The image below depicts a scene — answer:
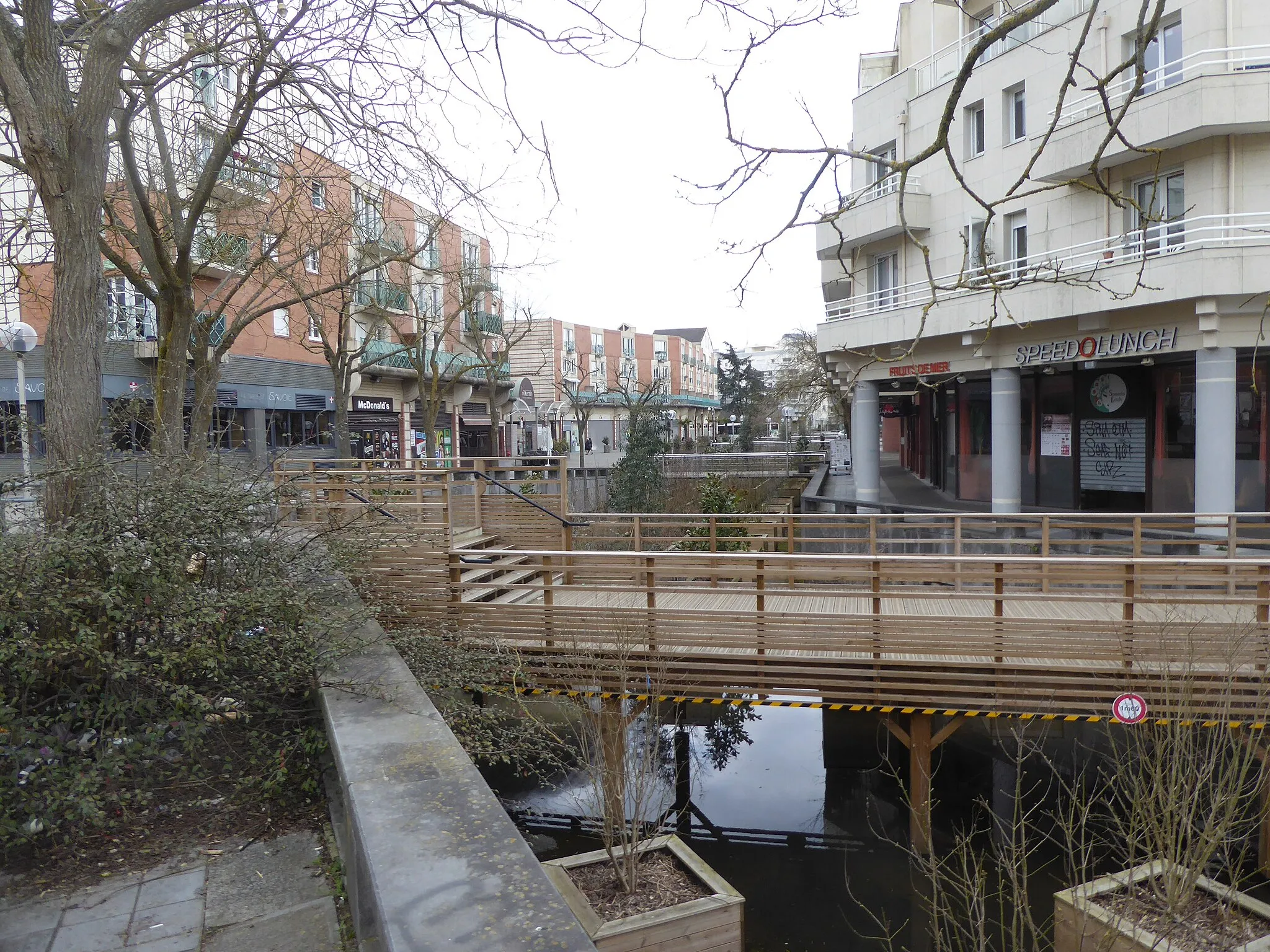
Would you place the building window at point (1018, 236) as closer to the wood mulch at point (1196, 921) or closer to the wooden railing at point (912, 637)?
the wooden railing at point (912, 637)

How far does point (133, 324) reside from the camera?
84.6ft

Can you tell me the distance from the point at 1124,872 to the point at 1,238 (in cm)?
1176

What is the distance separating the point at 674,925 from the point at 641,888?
0.60m

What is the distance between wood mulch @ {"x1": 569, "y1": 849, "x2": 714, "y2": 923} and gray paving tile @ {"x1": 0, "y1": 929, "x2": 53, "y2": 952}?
3383 millimetres

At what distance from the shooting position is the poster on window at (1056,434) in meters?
21.0

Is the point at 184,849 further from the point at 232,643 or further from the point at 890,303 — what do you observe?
the point at 890,303

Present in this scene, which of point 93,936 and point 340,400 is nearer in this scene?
point 93,936

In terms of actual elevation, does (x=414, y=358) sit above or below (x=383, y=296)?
below

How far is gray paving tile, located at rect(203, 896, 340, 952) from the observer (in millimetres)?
3225

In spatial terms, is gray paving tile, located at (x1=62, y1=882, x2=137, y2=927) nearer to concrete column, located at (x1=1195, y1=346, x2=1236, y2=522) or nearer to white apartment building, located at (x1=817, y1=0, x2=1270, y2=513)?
white apartment building, located at (x1=817, y1=0, x2=1270, y2=513)

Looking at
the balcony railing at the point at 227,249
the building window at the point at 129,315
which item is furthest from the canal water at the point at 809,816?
the building window at the point at 129,315

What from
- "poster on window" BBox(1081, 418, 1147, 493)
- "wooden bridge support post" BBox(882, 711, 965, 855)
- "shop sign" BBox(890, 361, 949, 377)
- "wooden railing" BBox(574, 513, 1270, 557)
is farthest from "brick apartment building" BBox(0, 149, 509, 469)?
"poster on window" BBox(1081, 418, 1147, 493)

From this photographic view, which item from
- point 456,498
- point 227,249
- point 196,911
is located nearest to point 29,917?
point 196,911

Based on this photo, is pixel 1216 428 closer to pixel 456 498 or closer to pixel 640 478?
pixel 640 478
